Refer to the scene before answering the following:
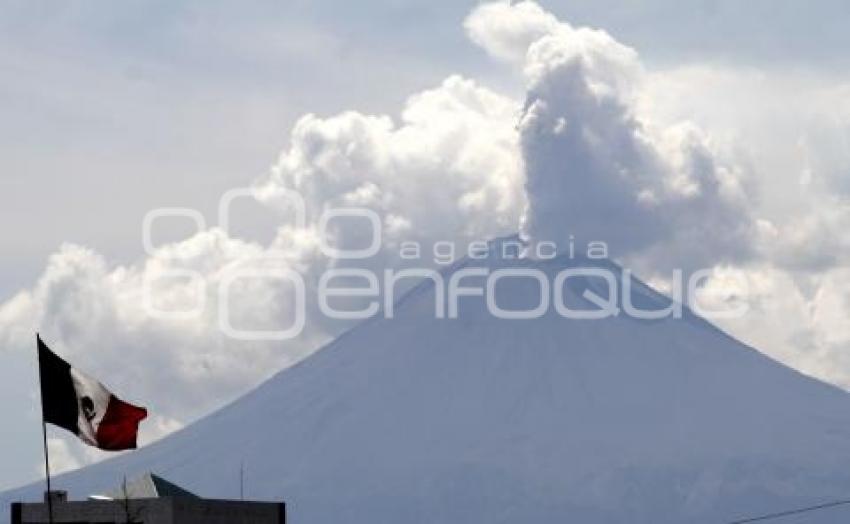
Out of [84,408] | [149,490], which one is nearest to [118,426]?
[84,408]

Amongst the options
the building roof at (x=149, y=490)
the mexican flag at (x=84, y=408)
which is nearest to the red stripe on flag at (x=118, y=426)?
the mexican flag at (x=84, y=408)

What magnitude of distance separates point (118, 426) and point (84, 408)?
7.76 ft

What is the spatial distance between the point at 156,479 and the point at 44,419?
35751 mm

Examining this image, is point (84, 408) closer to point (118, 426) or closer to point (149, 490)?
point (118, 426)

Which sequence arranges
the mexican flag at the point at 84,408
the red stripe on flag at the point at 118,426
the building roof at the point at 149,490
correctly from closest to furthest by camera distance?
the mexican flag at the point at 84,408 < the red stripe on flag at the point at 118,426 < the building roof at the point at 149,490

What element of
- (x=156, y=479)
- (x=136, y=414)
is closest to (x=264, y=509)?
(x=156, y=479)

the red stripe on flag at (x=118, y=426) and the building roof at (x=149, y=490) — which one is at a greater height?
the building roof at (x=149, y=490)

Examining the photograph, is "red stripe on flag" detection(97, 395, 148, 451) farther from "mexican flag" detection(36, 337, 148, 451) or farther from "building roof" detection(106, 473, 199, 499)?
"building roof" detection(106, 473, 199, 499)

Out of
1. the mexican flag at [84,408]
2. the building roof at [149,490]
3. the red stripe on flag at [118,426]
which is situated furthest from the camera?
the building roof at [149,490]

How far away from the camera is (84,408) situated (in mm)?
79812

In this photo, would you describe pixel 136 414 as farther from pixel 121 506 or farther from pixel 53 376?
pixel 121 506

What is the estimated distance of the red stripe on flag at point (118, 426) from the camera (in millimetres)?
81188

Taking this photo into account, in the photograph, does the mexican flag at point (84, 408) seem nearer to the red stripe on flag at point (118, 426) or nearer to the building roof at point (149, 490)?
the red stripe on flag at point (118, 426)

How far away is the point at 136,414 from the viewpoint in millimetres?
82625
